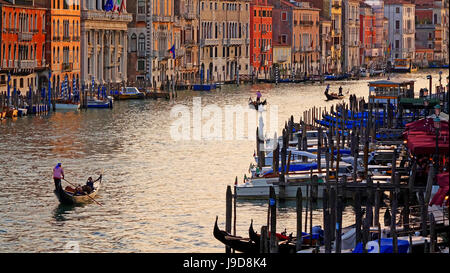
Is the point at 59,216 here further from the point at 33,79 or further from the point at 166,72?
the point at 166,72

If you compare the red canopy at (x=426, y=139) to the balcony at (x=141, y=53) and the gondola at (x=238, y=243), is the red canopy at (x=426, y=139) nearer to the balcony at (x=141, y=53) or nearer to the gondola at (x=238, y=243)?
the gondola at (x=238, y=243)

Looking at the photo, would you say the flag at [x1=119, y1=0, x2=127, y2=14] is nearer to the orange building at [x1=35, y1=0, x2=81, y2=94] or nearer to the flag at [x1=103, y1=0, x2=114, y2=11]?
the flag at [x1=103, y1=0, x2=114, y2=11]

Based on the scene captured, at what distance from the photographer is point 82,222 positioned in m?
27.8

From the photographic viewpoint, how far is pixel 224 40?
320ft

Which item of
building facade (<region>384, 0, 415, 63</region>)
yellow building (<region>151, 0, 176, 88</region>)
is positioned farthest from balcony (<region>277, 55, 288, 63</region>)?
building facade (<region>384, 0, 415, 63</region>)

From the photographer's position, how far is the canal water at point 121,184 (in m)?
26.2

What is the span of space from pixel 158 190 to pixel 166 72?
51.7 meters

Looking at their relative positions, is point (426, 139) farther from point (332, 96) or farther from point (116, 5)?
point (116, 5)

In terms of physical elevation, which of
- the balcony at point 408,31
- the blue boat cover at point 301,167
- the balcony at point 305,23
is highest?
Answer: the balcony at point 408,31

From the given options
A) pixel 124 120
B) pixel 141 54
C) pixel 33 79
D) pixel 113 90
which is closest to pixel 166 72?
pixel 141 54

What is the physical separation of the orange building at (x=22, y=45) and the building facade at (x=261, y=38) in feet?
126

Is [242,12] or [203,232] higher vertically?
[242,12]

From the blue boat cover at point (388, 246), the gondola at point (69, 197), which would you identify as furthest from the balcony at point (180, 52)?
the blue boat cover at point (388, 246)

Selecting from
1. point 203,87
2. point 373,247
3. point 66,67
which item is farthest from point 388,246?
point 203,87
